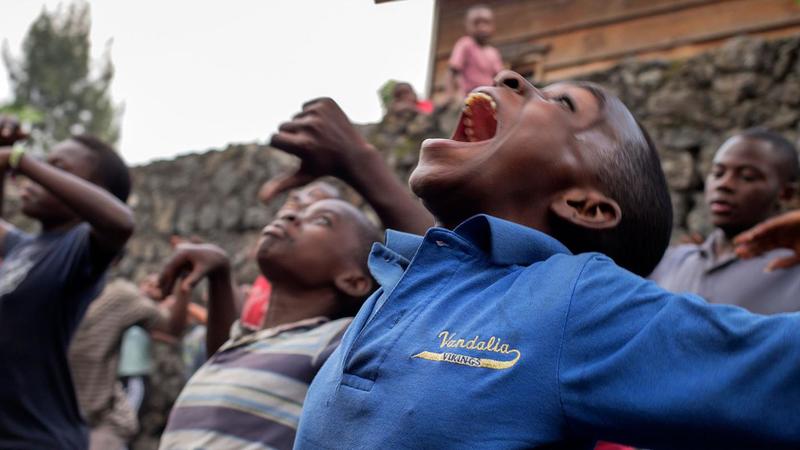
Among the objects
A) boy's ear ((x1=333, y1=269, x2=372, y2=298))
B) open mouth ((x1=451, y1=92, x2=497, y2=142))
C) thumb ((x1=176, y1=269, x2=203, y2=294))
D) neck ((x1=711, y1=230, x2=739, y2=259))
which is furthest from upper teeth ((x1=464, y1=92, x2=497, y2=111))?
neck ((x1=711, y1=230, x2=739, y2=259))

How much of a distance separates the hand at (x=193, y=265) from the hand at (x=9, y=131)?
814mm

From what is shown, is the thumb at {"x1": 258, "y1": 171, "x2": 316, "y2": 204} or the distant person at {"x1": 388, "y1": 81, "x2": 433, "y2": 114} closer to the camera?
the thumb at {"x1": 258, "y1": 171, "x2": 316, "y2": 204}

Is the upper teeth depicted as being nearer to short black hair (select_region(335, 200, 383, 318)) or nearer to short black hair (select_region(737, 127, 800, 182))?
short black hair (select_region(335, 200, 383, 318))

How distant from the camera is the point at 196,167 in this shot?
885 cm

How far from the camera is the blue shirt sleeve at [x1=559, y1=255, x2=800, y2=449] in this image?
3.55 ft

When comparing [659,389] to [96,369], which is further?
[96,369]

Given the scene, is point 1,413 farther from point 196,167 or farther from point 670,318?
point 196,167

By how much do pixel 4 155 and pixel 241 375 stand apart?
51.4 inches

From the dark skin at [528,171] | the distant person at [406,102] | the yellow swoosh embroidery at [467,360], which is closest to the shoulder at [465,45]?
the distant person at [406,102]

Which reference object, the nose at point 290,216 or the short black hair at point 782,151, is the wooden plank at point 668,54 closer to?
the short black hair at point 782,151

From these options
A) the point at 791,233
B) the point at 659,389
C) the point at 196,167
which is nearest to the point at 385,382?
the point at 659,389

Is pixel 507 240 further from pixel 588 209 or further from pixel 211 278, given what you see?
pixel 211 278

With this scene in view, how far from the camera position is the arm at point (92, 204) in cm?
298

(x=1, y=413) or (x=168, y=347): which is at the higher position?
(x=1, y=413)
